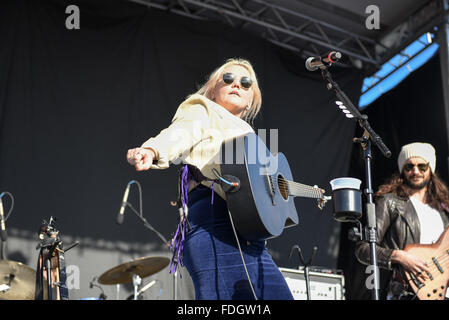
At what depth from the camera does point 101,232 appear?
6.63m

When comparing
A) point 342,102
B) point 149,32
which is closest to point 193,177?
point 342,102

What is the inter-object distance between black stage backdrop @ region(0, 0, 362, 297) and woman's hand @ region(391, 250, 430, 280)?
11.7 feet

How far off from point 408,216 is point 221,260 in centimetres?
287

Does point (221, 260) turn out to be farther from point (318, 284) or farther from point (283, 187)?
point (318, 284)

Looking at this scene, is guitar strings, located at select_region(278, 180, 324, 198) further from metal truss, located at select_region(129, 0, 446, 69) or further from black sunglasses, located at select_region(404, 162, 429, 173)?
metal truss, located at select_region(129, 0, 446, 69)

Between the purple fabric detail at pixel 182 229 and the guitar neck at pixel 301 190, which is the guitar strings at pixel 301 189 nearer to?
the guitar neck at pixel 301 190

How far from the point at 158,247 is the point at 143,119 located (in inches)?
68.2

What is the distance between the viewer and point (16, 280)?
4.69 meters

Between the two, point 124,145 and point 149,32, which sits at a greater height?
point 149,32

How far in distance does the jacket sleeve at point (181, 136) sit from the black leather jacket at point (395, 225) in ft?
8.28

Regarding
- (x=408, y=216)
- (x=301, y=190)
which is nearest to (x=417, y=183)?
(x=408, y=216)

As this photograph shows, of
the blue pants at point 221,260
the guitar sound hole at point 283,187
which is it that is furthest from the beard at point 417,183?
the blue pants at point 221,260
